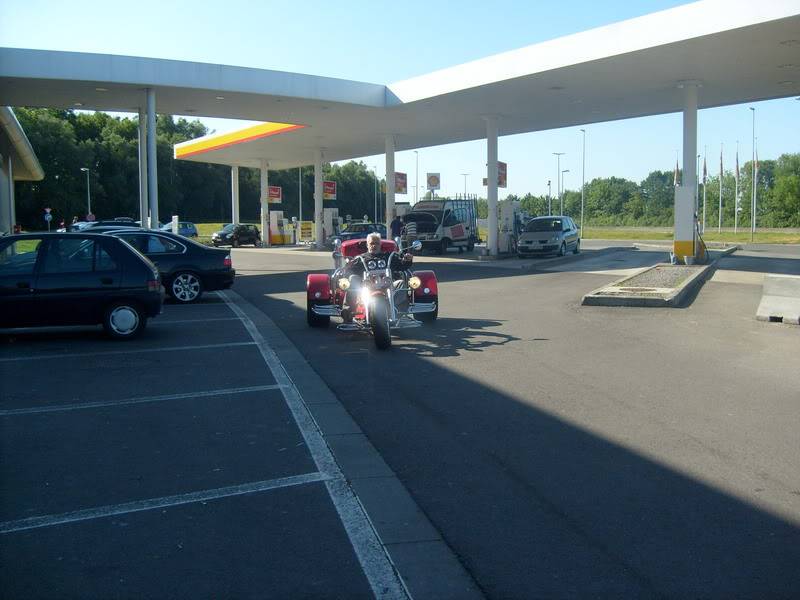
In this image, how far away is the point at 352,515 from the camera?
4.86 m

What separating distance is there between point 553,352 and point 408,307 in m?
2.40

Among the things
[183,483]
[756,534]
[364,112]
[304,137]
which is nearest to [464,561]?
[756,534]

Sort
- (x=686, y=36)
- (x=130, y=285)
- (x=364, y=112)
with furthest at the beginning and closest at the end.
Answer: (x=364, y=112)
(x=686, y=36)
(x=130, y=285)

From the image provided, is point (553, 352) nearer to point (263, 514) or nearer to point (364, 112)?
point (263, 514)

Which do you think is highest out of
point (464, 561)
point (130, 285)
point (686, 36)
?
point (686, 36)

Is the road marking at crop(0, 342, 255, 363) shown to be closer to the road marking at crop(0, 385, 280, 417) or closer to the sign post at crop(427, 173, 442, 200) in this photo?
the road marking at crop(0, 385, 280, 417)

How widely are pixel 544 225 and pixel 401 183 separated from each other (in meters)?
9.59

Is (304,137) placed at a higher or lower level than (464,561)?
higher

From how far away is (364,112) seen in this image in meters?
30.2

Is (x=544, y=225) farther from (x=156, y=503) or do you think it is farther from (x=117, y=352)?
(x=156, y=503)

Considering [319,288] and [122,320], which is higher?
[319,288]

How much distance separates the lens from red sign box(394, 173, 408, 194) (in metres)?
39.3

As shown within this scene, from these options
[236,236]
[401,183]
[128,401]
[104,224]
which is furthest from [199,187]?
[128,401]

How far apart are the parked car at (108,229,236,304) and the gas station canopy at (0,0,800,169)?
338 inches
